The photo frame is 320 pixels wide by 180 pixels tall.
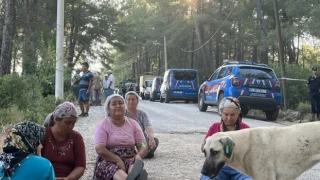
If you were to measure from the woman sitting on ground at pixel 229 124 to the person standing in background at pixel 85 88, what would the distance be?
882cm

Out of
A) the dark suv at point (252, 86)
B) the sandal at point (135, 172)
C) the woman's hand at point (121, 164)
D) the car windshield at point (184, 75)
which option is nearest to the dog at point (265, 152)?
the sandal at point (135, 172)

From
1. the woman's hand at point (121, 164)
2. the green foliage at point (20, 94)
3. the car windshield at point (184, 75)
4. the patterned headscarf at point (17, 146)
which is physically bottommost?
the woman's hand at point (121, 164)

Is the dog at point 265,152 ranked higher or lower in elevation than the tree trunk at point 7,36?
A: lower

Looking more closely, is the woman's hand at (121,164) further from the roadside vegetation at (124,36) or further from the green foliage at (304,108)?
the green foliage at (304,108)

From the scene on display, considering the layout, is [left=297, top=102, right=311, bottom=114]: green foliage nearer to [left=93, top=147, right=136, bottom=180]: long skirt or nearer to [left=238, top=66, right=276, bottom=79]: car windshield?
[left=238, top=66, right=276, bottom=79]: car windshield

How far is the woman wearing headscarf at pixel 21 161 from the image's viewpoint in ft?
9.28

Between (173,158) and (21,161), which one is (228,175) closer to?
(21,161)

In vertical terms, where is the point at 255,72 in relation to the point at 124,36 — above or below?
below

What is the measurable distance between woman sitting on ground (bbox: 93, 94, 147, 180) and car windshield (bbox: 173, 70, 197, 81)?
20.0m

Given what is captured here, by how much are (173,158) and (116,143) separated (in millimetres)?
2650

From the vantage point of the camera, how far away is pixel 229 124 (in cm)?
484

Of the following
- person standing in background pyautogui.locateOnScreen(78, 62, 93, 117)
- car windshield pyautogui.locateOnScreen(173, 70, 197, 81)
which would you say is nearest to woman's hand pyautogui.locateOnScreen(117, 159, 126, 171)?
person standing in background pyautogui.locateOnScreen(78, 62, 93, 117)

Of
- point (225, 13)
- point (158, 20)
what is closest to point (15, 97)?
point (225, 13)

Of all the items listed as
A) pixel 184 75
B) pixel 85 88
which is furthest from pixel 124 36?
pixel 85 88
